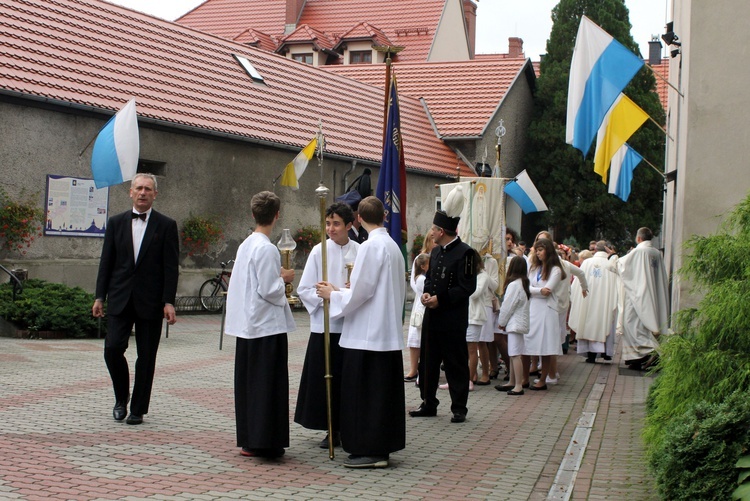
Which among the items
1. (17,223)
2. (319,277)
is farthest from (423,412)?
(17,223)

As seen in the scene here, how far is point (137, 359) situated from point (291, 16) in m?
39.5

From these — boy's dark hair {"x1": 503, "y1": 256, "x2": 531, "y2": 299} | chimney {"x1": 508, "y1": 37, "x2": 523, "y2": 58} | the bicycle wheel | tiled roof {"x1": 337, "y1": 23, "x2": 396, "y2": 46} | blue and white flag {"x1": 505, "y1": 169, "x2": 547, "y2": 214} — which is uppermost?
chimney {"x1": 508, "y1": 37, "x2": 523, "y2": 58}

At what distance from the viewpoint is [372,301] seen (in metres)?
7.14

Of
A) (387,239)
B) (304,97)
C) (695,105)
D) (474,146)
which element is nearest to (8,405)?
(387,239)

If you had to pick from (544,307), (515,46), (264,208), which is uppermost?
(515,46)

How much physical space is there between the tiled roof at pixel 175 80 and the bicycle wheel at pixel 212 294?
305 centimetres

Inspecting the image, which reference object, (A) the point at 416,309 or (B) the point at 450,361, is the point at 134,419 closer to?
(B) the point at 450,361

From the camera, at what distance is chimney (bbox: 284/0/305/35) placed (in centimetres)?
4566

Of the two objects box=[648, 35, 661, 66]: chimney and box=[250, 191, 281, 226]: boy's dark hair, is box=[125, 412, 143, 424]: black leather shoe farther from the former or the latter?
box=[648, 35, 661, 66]: chimney

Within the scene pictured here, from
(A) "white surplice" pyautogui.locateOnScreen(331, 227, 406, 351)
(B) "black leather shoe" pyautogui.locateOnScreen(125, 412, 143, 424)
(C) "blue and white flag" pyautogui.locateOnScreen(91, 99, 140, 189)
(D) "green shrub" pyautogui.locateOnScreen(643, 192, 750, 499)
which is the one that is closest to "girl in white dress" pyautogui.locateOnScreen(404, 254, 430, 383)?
(B) "black leather shoe" pyautogui.locateOnScreen(125, 412, 143, 424)

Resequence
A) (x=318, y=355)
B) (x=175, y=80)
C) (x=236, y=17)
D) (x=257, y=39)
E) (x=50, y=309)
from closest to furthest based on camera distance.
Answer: (x=318, y=355), (x=50, y=309), (x=175, y=80), (x=257, y=39), (x=236, y=17)

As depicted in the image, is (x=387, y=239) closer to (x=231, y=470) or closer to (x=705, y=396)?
(x=231, y=470)

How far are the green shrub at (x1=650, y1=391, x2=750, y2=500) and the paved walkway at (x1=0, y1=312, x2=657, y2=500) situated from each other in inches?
26.9

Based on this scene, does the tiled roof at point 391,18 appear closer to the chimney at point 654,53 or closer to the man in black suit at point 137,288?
the chimney at point 654,53
